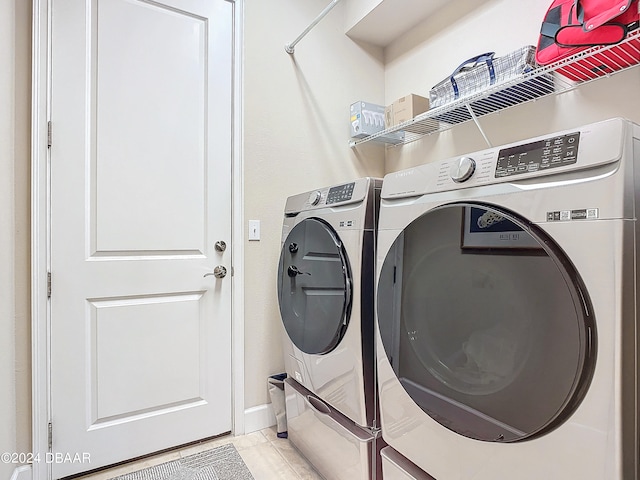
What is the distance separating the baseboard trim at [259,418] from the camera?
190 centimetres

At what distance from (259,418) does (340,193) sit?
1.31 meters

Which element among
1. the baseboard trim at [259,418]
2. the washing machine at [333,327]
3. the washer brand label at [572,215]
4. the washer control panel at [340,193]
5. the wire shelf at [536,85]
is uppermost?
the wire shelf at [536,85]

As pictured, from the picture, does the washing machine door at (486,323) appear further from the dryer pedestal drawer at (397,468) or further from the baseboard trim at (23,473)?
the baseboard trim at (23,473)

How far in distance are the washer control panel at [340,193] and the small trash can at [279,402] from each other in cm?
104

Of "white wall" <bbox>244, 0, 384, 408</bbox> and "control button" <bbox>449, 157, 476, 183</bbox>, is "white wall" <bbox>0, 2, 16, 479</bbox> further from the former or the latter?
"control button" <bbox>449, 157, 476, 183</bbox>

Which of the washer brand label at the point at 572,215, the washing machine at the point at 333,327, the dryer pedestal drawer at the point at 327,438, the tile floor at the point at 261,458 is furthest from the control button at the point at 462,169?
the tile floor at the point at 261,458

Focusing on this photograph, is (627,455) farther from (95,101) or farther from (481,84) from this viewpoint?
(95,101)

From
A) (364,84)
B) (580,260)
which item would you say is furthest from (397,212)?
(364,84)

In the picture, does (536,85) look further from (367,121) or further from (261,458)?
(261,458)

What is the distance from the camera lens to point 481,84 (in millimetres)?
1540

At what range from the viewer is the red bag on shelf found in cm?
108

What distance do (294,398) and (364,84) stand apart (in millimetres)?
1909

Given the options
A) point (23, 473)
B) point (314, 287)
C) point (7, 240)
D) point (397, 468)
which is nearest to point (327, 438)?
point (397, 468)

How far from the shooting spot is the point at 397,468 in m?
1.12
